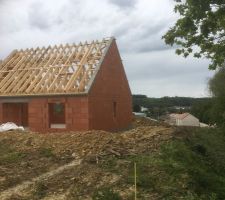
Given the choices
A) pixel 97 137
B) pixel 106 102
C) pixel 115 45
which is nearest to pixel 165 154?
pixel 97 137

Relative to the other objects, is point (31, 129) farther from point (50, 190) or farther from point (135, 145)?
point (50, 190)

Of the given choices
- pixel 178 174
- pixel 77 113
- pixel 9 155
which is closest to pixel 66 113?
pixel 77 113

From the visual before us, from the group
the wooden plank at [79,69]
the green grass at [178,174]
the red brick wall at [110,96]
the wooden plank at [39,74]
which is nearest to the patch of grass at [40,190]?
the green grass at [178,174]

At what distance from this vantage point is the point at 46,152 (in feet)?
48.2

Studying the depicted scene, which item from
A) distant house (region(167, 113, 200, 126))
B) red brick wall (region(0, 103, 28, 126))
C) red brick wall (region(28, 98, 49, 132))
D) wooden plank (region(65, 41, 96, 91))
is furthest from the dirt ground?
distant house (region(167, 113, 200, 126))

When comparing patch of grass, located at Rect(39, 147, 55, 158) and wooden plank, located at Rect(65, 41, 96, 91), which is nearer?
patch of grass, located at Rect(39, 147, 55, 158)

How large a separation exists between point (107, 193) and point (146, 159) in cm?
435

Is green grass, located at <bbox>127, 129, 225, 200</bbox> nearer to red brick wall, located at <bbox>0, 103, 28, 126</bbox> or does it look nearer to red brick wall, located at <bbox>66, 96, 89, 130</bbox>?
red brick wall, located at <bbox>66, 96, 89, 130</bbox>

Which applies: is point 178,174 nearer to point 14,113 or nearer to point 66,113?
point 66,113

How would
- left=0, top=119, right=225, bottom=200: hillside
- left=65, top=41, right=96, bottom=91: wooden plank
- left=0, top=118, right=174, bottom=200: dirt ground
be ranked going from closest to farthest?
left=0, top=119, right=225, bottom=200: hillside < left=0, top=118, right=174, bottom=200: dirt ground < left=65, top=41, right=96, bottom=91: wooden plank

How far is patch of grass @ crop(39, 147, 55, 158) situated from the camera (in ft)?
47.0

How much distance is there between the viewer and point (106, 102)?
2311 centimetres

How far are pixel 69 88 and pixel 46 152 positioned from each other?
6.81 m

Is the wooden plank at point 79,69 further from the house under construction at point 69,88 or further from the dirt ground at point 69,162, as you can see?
the dirt ground at point 69,162
